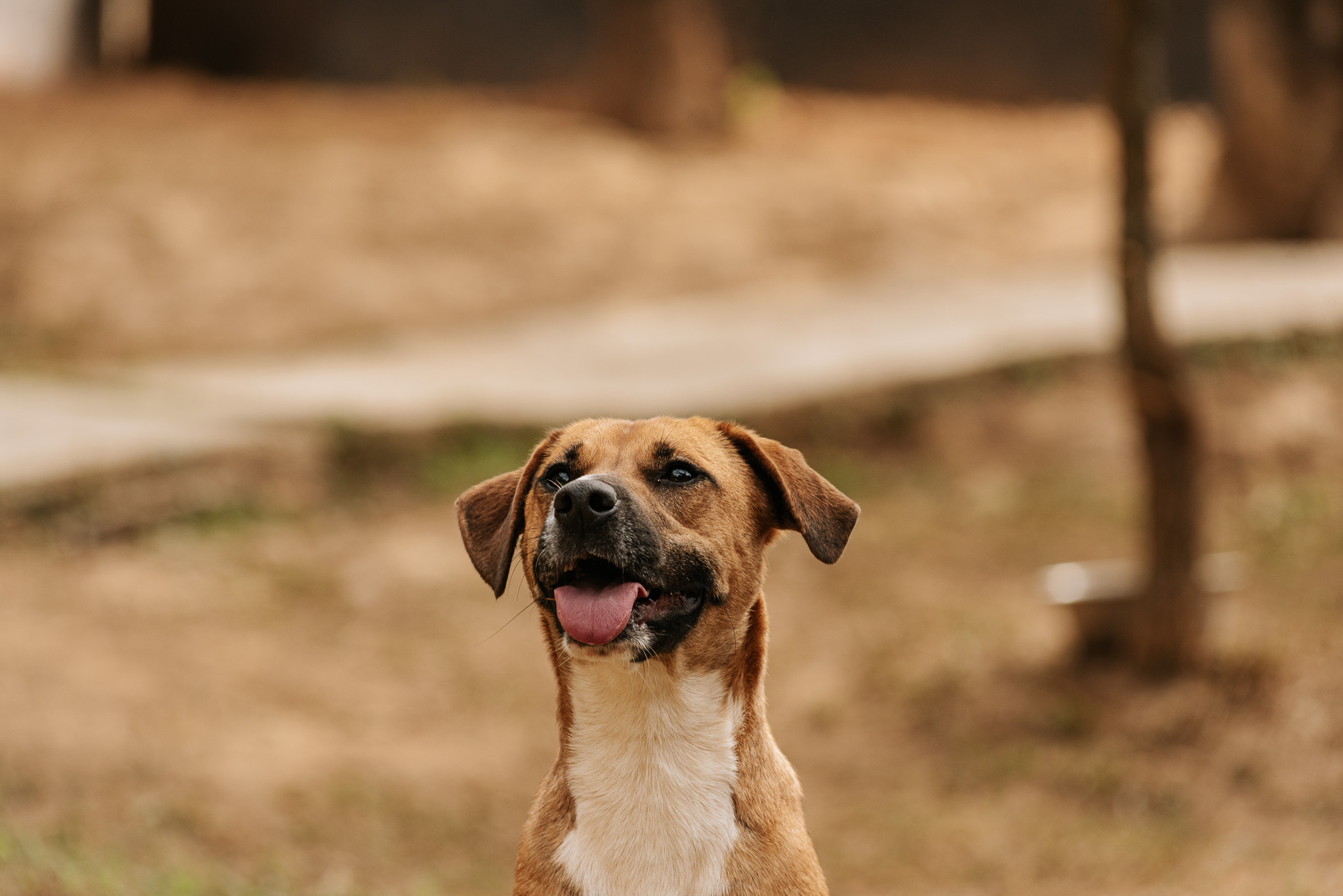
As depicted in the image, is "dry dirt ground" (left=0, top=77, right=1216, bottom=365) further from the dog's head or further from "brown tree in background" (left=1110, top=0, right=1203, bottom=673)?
the dog's head

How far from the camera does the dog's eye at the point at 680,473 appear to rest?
7.38ft

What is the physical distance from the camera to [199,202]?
1163cm

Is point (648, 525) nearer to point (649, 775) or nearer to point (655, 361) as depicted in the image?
point (649, 775)

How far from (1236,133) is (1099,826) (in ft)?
27.1

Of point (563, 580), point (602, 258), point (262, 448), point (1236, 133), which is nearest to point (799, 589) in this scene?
point (262, 448)

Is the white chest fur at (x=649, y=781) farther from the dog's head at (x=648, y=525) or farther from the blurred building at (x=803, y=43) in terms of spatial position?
the blurred building at (x=803, y=43)

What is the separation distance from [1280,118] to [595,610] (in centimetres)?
1048

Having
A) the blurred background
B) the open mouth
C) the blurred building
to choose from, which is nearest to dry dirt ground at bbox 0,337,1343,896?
the blurred background

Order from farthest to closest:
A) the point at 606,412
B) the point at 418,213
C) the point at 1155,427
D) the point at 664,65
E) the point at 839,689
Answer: the point at 664,65 < the point at 418,213 < the point at 606,412 < the point at 839,689 < the point at 1155,427

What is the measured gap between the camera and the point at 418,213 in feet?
40.0

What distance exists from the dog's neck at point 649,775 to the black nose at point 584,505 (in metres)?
0.21

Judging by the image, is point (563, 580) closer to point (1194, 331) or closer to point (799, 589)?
point (799, 589)

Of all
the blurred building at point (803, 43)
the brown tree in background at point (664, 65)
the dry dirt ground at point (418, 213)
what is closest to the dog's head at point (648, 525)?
the dry dirt ground at point (418, 213)

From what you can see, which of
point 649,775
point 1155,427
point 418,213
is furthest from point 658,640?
point 418,213
